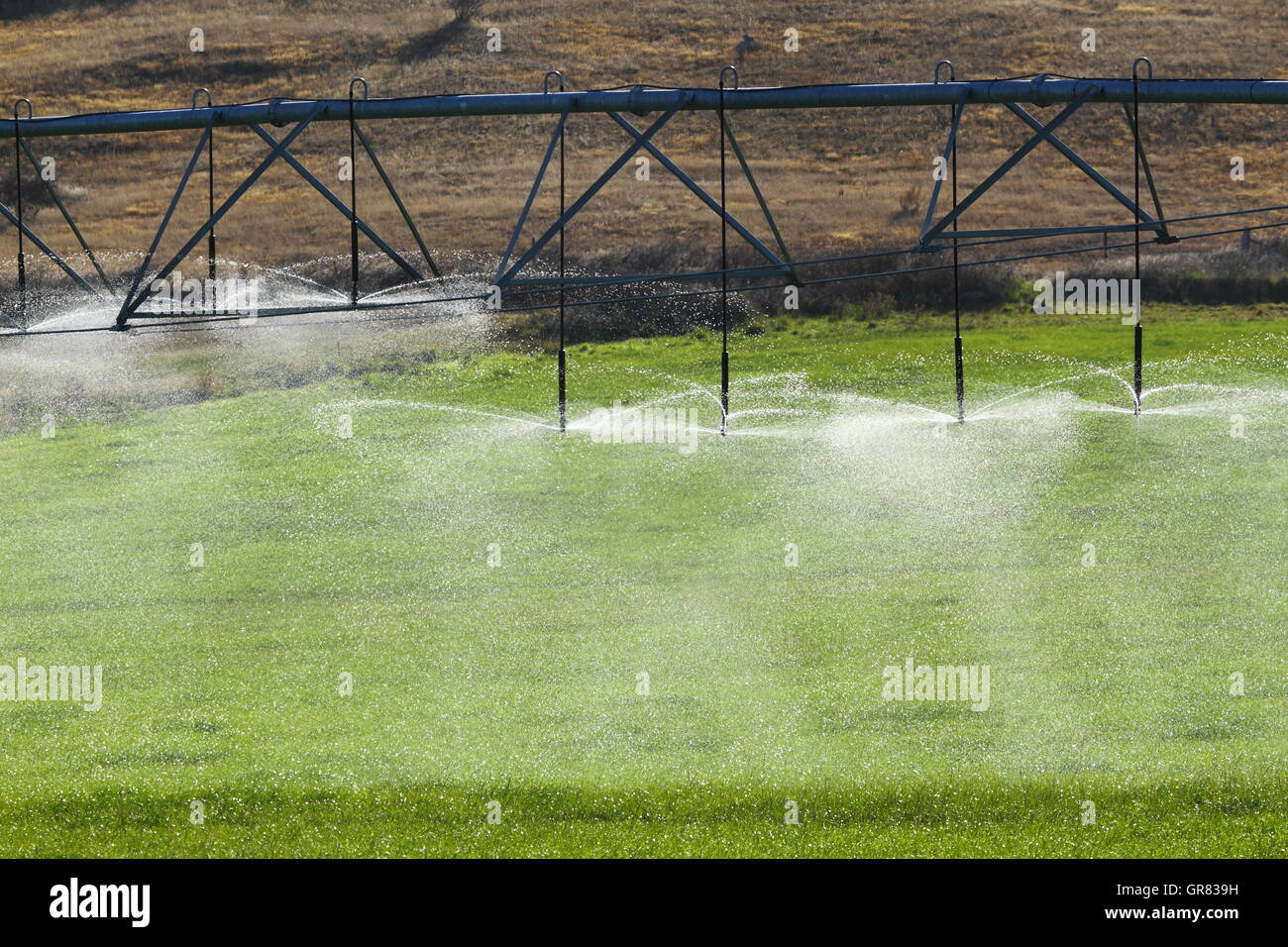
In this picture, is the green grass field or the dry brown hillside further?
the dry brown hillside

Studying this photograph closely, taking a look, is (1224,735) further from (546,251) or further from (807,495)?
(546,251)

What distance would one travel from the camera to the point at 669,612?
72.9ft

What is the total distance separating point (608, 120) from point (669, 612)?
35.7 meters

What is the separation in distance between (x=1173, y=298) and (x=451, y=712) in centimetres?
2523

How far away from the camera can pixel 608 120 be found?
55.2m

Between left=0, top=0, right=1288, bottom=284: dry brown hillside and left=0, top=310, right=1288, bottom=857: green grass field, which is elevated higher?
left=0, top=0, right=1288, bottom=284: dry brown hillside

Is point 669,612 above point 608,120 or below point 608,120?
below

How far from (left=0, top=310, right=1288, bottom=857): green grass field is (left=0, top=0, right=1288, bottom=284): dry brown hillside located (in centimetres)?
1434

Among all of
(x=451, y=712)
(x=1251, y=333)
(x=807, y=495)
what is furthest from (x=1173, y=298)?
(x=451, y=712)

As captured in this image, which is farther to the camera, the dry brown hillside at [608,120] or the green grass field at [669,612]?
the dry brown hillside at [608,120]

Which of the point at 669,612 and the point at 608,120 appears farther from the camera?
the point at 608,120

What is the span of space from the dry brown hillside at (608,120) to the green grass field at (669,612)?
47.0 feet

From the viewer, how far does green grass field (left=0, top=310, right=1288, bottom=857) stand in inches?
667

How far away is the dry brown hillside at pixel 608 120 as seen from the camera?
48.8 metres
